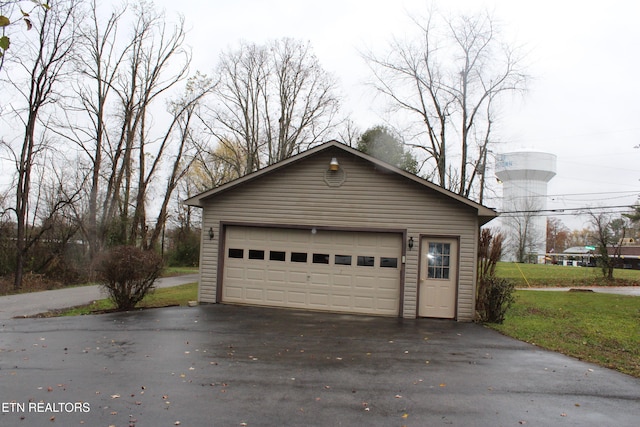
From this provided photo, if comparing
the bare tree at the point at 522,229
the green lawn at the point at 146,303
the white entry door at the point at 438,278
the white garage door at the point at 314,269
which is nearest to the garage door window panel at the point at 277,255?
the white garage door at the point at 314,269

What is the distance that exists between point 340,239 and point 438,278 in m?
2.74

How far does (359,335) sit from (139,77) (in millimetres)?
24838

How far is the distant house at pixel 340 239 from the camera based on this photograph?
1180 centimetres

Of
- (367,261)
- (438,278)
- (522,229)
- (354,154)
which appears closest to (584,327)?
(438,278)

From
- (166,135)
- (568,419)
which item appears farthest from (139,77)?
(568,419)

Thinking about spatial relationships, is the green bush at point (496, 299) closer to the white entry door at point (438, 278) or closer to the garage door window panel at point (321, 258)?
the white entry door at point (438, 278)

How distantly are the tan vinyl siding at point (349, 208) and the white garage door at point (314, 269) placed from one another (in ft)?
1.15

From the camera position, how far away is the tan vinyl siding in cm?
1175

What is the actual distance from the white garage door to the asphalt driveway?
232 centimetres

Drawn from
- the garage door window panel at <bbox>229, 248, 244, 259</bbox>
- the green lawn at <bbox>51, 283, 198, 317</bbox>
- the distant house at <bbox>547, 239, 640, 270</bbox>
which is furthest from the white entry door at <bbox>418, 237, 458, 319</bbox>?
the distant house at <bbox>547, 239, 640, 270</bbox>

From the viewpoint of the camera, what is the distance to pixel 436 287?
1187cm

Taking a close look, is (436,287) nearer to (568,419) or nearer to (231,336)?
(231,336)

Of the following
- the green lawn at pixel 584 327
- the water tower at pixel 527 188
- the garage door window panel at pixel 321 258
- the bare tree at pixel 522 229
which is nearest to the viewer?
the green lawn at pixel 584 327

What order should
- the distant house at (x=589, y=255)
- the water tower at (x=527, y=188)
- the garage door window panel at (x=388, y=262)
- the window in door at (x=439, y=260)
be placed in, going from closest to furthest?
1. the window in door at (x=439, y=260)
2. the garage door window panel at (x=388, y=262)
3. the distant house at (x=589, y=255)
4. the water tower at (x=527, y=188)
